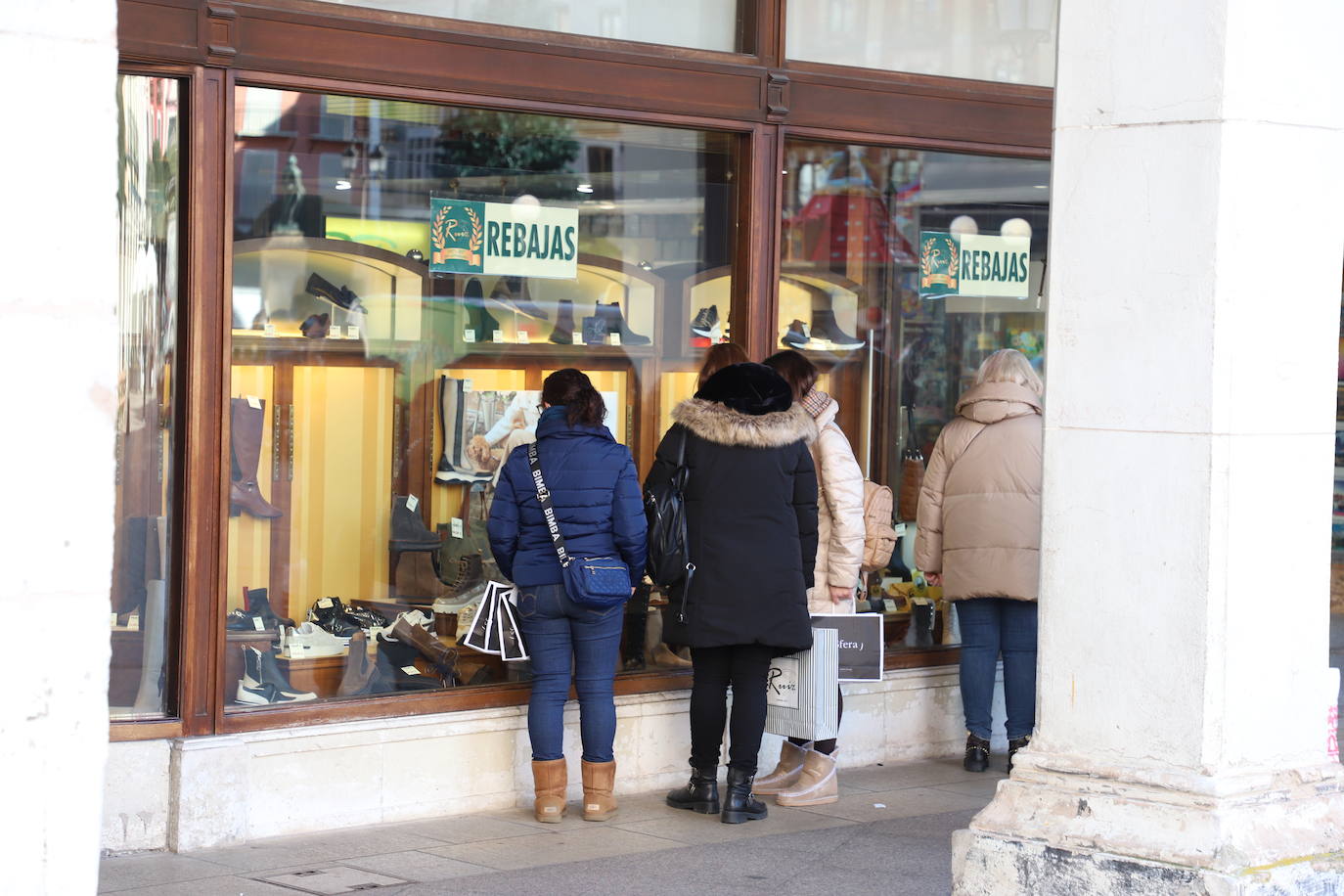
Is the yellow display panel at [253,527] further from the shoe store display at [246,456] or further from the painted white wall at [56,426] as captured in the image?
the painted white wall at [56,426]

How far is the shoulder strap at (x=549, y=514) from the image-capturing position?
22.7ft

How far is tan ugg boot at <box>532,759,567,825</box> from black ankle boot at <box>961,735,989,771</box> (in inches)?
89.0

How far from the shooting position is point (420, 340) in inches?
306

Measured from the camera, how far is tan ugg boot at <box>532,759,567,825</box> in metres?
7.09

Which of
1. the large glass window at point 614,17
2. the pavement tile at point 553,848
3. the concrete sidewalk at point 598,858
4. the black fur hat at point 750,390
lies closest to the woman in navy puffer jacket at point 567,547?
the pavement tile at point 553,848

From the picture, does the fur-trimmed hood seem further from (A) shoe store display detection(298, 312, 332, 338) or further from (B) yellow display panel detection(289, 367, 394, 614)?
(A) shoe store display detection(298, 312, 332, 338)

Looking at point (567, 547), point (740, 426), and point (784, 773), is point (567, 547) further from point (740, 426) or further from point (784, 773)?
point (784, 773)

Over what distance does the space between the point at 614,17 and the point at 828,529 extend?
2483 millimetres

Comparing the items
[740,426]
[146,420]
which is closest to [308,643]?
[146,420]

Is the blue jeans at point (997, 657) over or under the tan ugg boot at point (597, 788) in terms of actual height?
over

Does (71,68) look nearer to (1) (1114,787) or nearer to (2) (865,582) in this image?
(1) (1114,787)

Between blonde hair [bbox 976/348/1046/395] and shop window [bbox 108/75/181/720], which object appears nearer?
shop window [bbox 108/75/181/720]

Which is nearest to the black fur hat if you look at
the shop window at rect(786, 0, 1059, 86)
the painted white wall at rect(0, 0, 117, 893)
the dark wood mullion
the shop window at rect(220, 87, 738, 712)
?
the shop window at rect(220, 87, 738, 712)

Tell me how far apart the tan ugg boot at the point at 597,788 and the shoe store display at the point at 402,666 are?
752 millimetres
